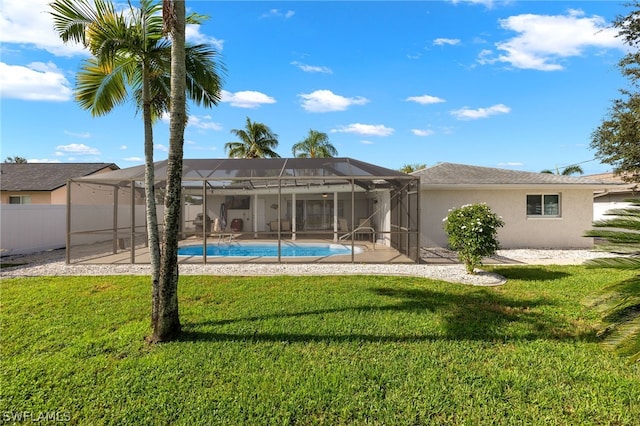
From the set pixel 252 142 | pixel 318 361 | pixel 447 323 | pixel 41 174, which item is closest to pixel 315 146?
pixel 252 142

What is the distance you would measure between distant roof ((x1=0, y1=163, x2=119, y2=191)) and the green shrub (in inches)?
854

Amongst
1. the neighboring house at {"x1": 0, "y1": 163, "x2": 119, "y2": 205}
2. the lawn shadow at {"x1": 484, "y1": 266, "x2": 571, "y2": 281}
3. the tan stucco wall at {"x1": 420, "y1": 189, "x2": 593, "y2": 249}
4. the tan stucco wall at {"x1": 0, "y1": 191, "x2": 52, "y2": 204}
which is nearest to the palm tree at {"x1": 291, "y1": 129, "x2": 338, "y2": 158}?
the neighboring house at {"x1": 0, "y1": 163, "x2": 119, "y2": 205}

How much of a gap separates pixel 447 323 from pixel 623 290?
2359mm

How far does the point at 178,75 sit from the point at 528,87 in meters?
16.6

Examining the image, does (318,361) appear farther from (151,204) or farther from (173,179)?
(151,204)

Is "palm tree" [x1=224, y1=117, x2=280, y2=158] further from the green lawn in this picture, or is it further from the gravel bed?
the green lawn

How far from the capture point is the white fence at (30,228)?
1212 cm

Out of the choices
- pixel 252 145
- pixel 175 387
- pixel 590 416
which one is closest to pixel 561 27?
pixel 590 416

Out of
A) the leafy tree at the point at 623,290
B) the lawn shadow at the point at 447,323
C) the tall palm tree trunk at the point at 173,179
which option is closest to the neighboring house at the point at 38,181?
the tall palm tree trunk at the point at 173,179

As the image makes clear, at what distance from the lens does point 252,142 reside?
3228 centimetres

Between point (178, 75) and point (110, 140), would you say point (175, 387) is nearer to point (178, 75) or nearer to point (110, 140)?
point (178, 75)

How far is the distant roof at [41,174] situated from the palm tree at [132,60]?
16.6 m

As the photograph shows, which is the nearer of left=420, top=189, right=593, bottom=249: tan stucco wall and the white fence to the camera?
the white fence

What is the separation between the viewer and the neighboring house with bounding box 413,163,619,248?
1384 cm
